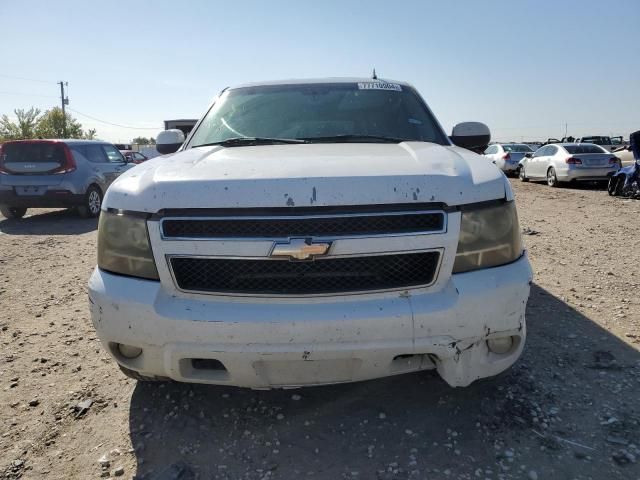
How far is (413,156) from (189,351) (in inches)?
55.6

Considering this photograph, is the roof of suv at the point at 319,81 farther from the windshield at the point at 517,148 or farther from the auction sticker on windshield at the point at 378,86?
the windshield at the point at 517,148

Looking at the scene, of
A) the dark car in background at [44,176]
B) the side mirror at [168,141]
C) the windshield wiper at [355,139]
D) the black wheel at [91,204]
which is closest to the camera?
the windshield wiper at [355,139]

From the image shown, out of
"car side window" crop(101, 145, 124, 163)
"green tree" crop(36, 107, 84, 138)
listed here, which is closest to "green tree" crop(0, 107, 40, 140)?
"green tree" crop(36, 107, 84, 138)

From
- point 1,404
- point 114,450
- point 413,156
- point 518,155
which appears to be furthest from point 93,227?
point 518,155

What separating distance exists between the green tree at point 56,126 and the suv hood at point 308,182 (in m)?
52.0

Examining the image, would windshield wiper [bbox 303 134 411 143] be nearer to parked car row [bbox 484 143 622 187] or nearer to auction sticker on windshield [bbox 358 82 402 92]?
auction sticker on windshield [bbox 358 82 402 92]

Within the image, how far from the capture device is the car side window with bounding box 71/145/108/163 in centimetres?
980

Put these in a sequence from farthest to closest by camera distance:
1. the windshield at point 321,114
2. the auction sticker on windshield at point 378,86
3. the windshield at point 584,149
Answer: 1. the windshield at point 584,149
2. the auction sticker on windshield at point 378,86
3. the windshield at point 321,114

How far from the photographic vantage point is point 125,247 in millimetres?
2078

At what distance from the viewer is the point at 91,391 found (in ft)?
9.06

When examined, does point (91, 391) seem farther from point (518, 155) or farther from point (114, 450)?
point (518, 155)

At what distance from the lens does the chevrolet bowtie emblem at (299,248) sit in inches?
73.4

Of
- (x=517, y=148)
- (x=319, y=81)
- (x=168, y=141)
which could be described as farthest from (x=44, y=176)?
(x=517, y=148)

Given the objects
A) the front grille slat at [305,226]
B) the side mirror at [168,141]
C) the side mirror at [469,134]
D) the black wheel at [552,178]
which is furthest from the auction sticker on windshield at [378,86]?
the black wheel at [552,178]
